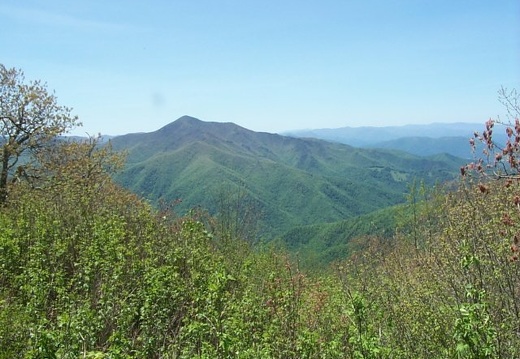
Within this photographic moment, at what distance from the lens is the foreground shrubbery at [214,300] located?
19.7 feet

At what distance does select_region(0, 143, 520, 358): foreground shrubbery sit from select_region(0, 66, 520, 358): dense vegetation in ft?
0.12

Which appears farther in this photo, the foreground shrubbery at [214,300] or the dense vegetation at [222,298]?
the foreground shrubbery at [214,300]

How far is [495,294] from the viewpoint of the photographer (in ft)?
24.9

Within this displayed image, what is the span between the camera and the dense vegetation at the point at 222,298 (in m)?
5.74

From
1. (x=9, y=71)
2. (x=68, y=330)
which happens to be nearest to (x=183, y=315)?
(x=68, y=330)

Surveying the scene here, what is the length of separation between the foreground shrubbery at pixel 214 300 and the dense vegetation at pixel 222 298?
0.12 ft

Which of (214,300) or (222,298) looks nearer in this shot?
(214,300)

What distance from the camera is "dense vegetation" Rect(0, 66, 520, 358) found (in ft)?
18.8

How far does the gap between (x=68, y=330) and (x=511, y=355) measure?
6.58 metres

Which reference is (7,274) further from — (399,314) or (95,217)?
(399,314)

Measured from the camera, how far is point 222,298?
812 cm

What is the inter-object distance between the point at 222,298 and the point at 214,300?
721 millimetres

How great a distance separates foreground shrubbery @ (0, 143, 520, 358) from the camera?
237 inches

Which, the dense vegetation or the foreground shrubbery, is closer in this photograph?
the dense vegetation
